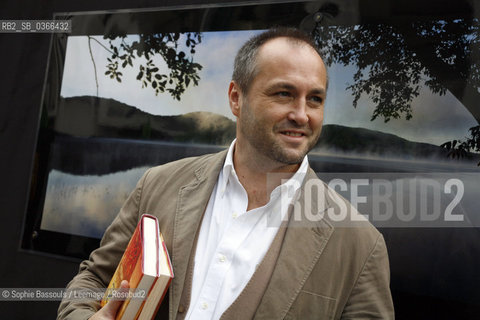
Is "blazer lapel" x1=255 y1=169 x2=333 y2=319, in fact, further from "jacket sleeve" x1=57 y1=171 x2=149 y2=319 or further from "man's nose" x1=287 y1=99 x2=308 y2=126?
"jacket sleeve" x1=57 y1=171 x2=149 y2=319

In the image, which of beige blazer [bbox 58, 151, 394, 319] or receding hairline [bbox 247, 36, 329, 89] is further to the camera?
receding hairline [bbox 247, 36, 329, 89]

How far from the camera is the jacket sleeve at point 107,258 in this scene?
156cm

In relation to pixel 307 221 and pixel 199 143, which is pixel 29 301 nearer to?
pixel 199 143

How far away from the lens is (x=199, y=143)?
2172 millimetres

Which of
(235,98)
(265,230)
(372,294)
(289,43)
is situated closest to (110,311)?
(265,230)

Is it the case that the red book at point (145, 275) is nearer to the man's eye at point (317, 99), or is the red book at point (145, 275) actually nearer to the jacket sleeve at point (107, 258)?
the jacket sleeve at point (107, 258)

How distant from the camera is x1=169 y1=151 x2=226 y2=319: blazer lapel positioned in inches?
57.6

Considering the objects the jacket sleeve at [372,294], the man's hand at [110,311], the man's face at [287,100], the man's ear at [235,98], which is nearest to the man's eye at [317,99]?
the man's face at [287,100]

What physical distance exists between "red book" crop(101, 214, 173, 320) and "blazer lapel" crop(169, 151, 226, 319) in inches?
5.9

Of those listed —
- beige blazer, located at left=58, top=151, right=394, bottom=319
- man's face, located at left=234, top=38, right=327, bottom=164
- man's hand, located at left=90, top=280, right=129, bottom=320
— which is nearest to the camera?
man's hand, located at left=90, top=280, right=129, bottom=320

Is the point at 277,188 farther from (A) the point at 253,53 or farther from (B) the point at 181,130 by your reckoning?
(B) the point at 181,130

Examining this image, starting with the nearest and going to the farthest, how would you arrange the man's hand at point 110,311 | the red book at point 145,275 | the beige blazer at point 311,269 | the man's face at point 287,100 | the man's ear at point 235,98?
the red book at point 145,275 → the man's hand at point 110,311 → the beige blazer at point 311,269 → the man's face at point 287,100 → the man's ear at point 235,98

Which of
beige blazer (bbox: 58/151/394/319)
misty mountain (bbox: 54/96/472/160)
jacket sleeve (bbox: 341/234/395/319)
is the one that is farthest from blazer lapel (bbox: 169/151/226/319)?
jacket sleeve (bbox: 341/234/395/319)

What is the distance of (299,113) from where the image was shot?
4.88 ft
